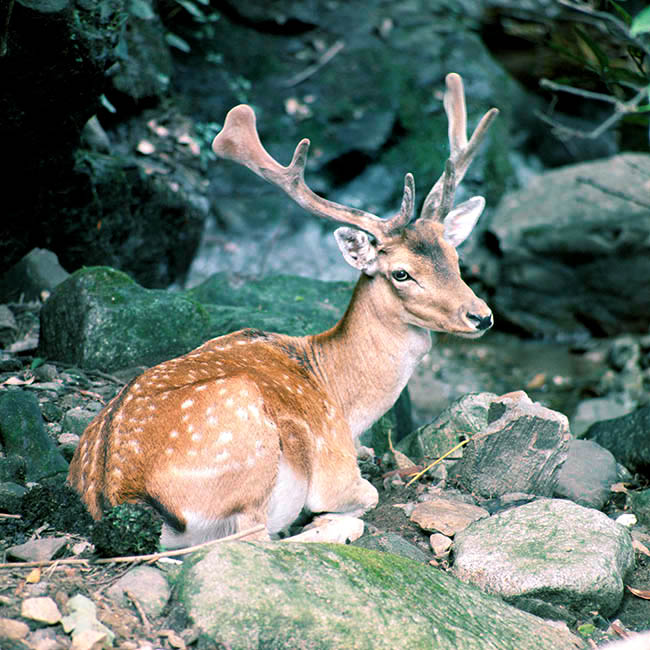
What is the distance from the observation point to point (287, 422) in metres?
4.13

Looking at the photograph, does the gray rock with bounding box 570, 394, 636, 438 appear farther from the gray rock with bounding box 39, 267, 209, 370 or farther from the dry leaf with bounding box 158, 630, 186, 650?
the dry leaf with bounding box 158, 630, 186, 650

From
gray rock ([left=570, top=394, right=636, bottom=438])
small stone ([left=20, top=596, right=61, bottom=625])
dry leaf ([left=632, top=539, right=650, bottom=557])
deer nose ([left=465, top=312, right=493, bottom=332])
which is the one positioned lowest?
gray rock ([left=570, top=394, right=636, bottom=438])

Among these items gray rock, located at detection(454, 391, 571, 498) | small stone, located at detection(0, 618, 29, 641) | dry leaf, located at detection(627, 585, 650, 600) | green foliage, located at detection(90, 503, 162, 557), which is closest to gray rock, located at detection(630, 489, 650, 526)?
gray rock, located at detection(454, 391, 571, 498)

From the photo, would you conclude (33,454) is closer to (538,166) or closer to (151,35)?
(151,35)

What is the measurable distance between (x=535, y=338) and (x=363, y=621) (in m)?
9.62

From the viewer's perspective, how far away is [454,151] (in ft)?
17.6

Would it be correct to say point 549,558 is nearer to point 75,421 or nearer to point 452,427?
point 452,427

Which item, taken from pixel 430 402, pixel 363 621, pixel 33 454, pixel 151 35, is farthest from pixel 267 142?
pixel 363 621

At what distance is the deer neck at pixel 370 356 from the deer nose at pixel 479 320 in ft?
1.35

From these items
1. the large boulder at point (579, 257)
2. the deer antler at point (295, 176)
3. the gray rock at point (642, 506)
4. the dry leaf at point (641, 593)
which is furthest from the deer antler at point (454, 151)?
the large boulder at point (579, 257)

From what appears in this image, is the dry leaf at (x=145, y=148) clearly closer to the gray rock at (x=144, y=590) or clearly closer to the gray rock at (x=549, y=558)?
the gray rock at (x=549, y=558)

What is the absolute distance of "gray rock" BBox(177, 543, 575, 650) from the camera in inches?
120

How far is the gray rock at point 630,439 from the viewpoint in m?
5.65

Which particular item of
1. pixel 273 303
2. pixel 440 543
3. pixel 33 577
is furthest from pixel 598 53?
pixel 33 577
